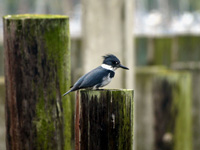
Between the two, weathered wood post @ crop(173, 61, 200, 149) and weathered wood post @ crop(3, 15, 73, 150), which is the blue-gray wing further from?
weathered wood post @ crop(173, 61, 200, 149)

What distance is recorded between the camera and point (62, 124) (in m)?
4.78

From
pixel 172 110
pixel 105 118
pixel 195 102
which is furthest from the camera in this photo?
pixel 195 102

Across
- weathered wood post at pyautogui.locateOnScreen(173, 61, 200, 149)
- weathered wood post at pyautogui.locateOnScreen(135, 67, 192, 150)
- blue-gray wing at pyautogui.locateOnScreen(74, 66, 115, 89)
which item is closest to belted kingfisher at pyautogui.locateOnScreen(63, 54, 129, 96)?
blue-gray wing at pyautogui.locateOnScreen(74, 66, 115, 89)

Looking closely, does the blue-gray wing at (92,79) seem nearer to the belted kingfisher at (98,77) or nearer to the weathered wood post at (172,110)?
the belted kingfisher at (98,77)

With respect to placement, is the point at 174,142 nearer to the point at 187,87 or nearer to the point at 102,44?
the point at 187,87

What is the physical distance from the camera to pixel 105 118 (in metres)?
4.07

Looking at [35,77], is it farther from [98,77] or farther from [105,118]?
[105,118]

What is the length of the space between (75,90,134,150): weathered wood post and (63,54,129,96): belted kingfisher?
0.42 metres

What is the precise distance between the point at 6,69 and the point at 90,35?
12.3 ft

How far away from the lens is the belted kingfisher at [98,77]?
458 cm

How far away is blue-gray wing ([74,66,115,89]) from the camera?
458 centimetres

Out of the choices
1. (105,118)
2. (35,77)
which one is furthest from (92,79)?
(105,118)

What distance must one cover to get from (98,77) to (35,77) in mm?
475

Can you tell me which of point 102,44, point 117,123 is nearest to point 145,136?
point 102,44
